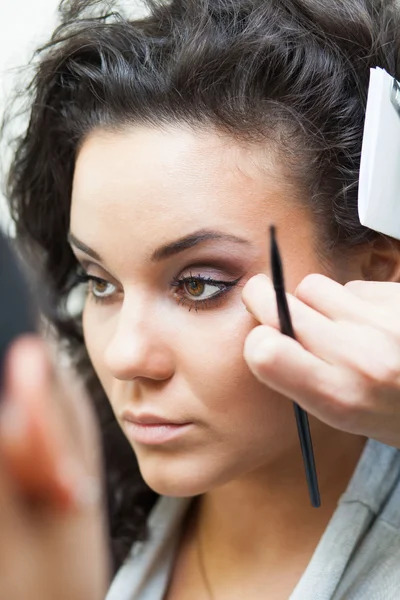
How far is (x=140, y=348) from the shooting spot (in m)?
0.77

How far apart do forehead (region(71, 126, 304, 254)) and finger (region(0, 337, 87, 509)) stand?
429 millimetres

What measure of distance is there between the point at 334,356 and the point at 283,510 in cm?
39

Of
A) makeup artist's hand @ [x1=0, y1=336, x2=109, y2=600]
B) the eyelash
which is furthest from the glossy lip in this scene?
makeup artist's hand @ [x1=0, y1=336, x2=109, y2=600]

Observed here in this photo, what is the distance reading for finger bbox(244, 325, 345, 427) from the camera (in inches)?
23.2

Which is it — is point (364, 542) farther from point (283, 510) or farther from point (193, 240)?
point (193, 240)

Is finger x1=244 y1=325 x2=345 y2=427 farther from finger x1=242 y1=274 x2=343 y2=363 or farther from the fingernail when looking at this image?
the fingernail

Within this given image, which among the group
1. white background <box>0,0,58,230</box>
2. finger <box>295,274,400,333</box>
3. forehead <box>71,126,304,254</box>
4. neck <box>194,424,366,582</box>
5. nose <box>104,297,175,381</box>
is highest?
white background <box>0,0,58,230</box>

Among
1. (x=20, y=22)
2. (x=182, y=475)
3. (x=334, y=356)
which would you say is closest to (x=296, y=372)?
(x=334, y=356)

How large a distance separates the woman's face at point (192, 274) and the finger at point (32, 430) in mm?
410

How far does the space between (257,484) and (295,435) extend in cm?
14

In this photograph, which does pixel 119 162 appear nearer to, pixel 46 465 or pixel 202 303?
pixel 202 303

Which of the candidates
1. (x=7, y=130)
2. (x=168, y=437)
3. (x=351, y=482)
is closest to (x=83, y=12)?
(x=7, y=130)

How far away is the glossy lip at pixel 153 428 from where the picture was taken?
0.81m

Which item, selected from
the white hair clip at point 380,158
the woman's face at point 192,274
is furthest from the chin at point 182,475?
the white hair clip at point 380,158
